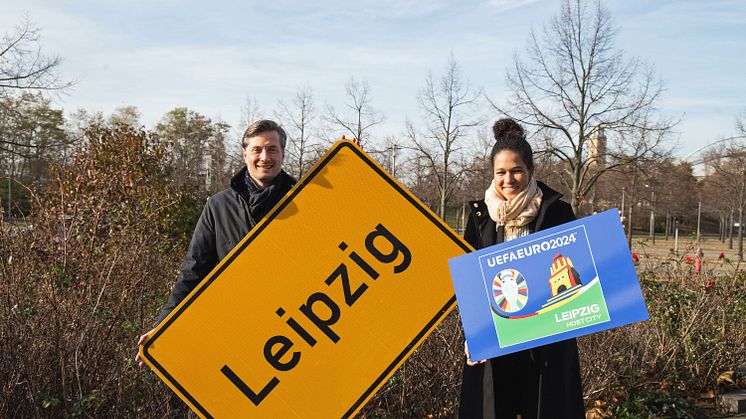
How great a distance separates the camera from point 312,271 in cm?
233

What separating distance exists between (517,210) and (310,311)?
3.11 feet

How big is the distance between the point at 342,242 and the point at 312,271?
16cm

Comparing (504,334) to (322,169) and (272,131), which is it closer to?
(322,169)

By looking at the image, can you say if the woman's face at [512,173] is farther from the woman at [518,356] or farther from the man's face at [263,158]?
the man's face at [263,158]

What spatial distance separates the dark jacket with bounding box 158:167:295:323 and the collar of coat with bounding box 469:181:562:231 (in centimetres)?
82

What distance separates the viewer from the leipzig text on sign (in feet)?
7.00

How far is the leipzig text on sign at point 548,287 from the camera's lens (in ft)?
7.00

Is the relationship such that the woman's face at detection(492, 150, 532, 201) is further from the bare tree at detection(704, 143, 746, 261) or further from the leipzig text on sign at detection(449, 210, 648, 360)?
the bare tree at detection(704, 143, 746, 261)

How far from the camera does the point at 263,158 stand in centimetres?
259

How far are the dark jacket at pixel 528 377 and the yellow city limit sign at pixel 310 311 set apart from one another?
370 millimetres

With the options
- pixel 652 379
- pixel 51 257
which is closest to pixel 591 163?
pixel 652 379

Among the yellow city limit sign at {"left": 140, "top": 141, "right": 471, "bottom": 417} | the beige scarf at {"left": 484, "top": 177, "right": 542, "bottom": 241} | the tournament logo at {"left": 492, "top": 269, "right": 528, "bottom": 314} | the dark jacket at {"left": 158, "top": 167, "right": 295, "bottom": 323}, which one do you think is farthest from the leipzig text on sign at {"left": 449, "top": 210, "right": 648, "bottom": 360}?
the dark jacket at {"left": 158, "top": 167, "right": 295, "bottom": 323}

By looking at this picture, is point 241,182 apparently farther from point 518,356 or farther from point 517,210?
point 518,356

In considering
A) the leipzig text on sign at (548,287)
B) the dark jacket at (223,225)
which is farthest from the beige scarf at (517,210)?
the dark jacket at (223,225)
